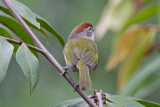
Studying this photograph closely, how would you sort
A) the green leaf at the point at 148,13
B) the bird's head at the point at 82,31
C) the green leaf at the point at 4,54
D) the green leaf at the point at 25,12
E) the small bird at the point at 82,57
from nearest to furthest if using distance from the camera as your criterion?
the green leaf at the point at 4,54, the green leaf at the point at 25,12, the green leaf at the point at 148,13, the small bird at the point at 82,57, the bird's head at the point at 82,31

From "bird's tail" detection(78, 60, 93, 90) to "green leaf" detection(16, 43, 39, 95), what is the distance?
55 centimetres

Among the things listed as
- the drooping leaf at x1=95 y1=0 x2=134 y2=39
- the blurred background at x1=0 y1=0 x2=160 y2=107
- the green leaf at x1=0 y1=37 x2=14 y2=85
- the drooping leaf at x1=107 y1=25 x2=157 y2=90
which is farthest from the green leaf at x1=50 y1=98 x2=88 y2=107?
the blurred background at x1=0 y1=0 x2=160 y2=107

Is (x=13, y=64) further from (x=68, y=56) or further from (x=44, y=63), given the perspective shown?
(x=68, y=56)

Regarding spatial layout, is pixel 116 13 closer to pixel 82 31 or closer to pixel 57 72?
pixel 82 31

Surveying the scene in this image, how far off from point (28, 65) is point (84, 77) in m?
0.95

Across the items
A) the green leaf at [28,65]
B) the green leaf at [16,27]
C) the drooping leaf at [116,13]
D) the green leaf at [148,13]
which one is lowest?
the green leaf at [28,65]

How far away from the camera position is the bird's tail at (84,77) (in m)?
2.36

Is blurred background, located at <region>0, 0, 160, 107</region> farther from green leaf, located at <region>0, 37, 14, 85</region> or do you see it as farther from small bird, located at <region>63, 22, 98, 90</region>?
green leaf, located at <region>0, 37, 14, 85</region>

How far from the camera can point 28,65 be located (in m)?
1.71

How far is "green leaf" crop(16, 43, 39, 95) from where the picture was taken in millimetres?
1658

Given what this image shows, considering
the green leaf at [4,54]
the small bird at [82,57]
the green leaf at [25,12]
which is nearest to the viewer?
the green leaf at [4,54]

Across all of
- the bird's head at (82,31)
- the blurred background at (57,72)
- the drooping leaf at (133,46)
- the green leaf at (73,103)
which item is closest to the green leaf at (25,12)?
the green leaf at (73,103)

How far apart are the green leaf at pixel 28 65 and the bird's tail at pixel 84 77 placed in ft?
1.82

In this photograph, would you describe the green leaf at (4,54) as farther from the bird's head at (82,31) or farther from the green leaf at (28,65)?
the bird's head at (82,31)
